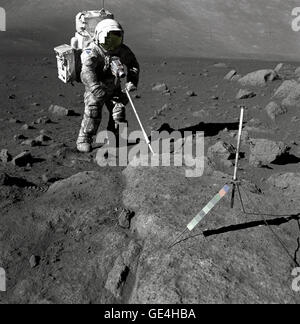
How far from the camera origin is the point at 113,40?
6293 millimetres

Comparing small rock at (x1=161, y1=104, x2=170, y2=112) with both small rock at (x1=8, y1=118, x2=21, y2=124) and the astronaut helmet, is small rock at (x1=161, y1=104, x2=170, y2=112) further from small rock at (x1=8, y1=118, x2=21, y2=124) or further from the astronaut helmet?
small rock at (x1=8, y1=118, x2=21, y2=124)

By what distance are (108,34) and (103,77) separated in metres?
0.80

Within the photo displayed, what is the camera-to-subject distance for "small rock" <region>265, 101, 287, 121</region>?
25.7ft

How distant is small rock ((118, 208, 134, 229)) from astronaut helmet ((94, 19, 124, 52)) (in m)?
2.97

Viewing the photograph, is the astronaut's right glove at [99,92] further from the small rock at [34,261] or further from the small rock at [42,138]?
the small rock at [34,261]

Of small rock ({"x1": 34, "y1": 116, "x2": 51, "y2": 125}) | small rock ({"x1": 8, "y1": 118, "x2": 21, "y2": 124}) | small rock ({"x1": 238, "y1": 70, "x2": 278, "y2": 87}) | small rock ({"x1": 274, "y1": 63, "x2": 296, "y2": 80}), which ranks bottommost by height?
small rock ({"x1": 34, "y1": 116, "x2": 51, "y2": 125})

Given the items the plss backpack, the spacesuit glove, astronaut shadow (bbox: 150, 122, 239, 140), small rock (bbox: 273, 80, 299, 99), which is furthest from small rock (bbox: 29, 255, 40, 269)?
small rock (bbox: 273, 80, 299, 99)

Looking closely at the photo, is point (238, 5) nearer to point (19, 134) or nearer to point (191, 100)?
point (191, 100)

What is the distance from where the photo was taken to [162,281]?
3.54 m

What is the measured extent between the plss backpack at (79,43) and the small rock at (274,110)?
11.2 ft

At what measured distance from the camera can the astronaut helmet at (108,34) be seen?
6141 millimetres

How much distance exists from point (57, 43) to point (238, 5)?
8643mm

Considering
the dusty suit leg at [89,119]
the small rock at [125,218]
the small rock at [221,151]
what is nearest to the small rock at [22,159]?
the dusty suit leg at [89,119]

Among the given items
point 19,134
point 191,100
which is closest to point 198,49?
point 191,100
